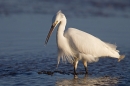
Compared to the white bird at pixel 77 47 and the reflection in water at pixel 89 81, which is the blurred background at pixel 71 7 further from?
the reflection in water at pixel 89 81

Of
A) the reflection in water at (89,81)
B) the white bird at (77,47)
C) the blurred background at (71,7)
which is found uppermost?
the blurred background at (71,7)

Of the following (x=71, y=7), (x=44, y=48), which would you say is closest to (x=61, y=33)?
(x=44, y=48)

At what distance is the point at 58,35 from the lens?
9438mm

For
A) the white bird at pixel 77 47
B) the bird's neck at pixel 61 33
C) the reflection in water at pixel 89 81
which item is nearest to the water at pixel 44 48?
the reflection in water at pixel 89 81

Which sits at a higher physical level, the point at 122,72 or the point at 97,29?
the point at 97,29

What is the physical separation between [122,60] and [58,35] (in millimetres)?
2335

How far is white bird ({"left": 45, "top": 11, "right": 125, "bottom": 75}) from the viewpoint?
9.47 m

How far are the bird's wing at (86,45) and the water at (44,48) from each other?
50 cm

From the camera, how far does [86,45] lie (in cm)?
970

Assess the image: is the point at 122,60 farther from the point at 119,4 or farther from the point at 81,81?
the point at 119,4

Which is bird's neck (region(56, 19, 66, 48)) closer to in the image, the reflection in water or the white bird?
the white bird

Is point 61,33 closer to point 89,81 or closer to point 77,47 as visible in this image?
point 77,47

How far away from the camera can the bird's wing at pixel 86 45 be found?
9570mm

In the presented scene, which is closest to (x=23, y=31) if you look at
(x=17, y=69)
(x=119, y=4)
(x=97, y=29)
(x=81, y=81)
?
(x=97, y=29)
